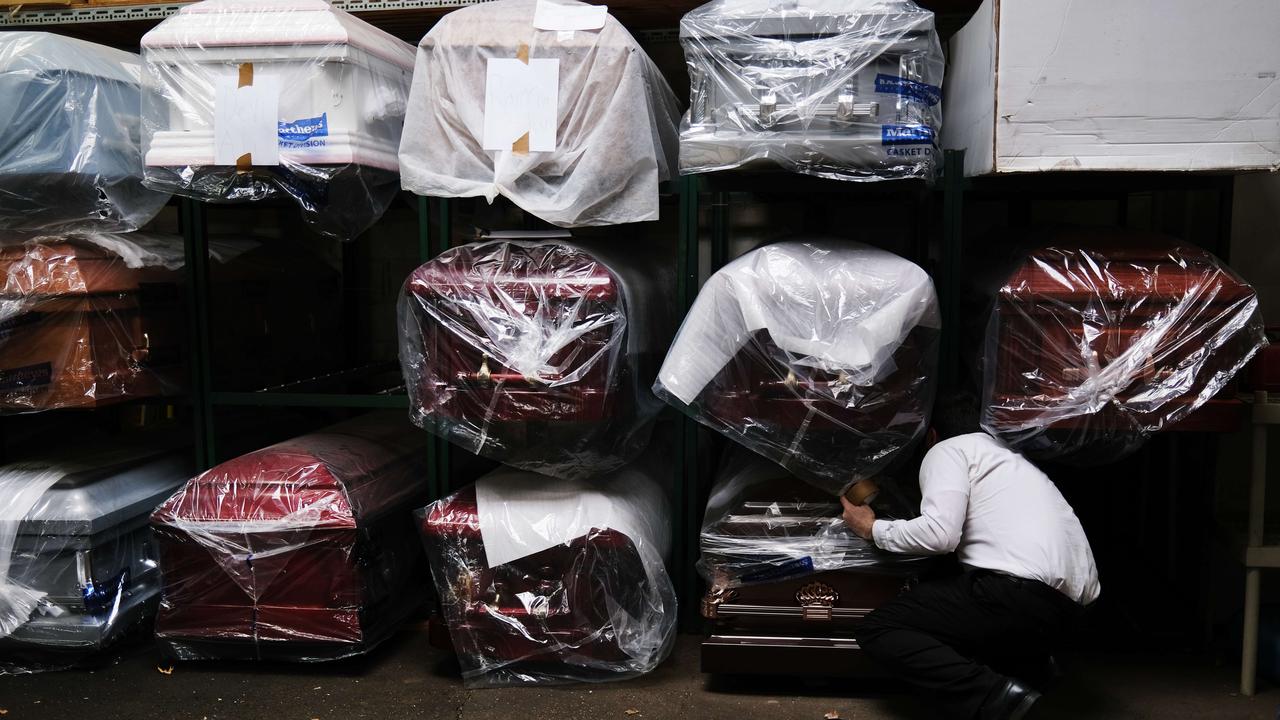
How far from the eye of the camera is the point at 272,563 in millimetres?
2680

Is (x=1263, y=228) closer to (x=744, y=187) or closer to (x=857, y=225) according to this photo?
(x=857, y=225)

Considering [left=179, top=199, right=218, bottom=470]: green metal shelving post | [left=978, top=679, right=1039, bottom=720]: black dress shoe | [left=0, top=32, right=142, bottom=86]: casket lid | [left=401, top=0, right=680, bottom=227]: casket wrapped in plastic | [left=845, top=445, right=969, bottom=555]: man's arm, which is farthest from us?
[left=179, top=199, right=218, bottom=470]: green metal shelving post

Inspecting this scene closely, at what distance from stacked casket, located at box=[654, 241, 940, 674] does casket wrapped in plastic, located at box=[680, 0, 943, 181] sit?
0.82 feet

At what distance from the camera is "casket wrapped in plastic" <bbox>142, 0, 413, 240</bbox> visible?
2598 millimetres

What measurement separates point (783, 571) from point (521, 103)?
4.52ft

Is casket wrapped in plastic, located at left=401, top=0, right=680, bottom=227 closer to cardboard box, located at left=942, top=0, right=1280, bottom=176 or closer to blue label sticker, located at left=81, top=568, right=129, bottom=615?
cardboard box, located at left=942, top=0, right=1280, bottom=176

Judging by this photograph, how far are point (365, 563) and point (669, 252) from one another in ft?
5.14

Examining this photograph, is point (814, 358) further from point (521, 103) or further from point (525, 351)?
point (521, 103)

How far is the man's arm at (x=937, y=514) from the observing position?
232cm

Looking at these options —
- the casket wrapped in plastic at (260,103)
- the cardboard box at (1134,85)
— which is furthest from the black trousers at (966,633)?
the casket wrapped in plastic at (260,103)

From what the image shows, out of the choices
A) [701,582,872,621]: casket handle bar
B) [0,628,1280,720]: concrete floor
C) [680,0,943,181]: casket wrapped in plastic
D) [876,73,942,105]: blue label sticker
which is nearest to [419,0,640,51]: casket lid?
[680,0,943,181]: casket wrapped in plastic

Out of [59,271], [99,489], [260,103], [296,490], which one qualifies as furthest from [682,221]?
[99,489]

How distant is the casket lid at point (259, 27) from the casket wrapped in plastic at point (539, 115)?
0.73 feet

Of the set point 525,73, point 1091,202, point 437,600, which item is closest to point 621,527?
point 437,600
